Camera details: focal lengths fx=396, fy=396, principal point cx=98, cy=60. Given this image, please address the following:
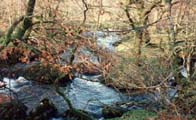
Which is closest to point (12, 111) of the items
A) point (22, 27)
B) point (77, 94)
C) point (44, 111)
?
point (44, 111)

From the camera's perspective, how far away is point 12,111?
14.0 metres

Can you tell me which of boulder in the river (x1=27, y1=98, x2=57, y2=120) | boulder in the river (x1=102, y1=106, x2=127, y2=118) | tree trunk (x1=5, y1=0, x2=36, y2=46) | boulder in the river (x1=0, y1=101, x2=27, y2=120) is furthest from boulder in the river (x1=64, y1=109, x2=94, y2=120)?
tree trunk (x1=5, y1=0, x2=36, y2=46)

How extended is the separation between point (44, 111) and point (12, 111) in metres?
1.21

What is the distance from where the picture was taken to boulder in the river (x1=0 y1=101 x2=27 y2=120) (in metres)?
13.8

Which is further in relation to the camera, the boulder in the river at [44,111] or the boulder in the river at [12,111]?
the boulder in the river at [44,111]

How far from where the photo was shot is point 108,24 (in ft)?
59.6

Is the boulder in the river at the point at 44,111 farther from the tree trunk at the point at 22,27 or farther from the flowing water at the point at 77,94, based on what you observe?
the tree trunk at the point at 22,27

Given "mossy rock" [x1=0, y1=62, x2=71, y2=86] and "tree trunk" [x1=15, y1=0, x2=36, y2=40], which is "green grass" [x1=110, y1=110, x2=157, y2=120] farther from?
"tree trunk" [x1=15, y1=0, x2=36, y2=40]

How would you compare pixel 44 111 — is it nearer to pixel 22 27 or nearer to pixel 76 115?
pixel 76 115

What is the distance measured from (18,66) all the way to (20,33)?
7.48 meters

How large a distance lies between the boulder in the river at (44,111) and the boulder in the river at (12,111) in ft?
1.07

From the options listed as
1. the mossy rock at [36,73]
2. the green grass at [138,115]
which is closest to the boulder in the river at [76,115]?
the green grass at [138,115]

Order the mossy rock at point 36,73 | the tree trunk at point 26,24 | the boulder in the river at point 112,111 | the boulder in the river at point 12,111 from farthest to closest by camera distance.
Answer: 1. the mossy rock at point 36,73
2. the boulder in the river at point 112,111
3. the boulder in the river at point 12,111
4. the tree trunk at point 26,24

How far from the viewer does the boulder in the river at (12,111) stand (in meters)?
13.8
